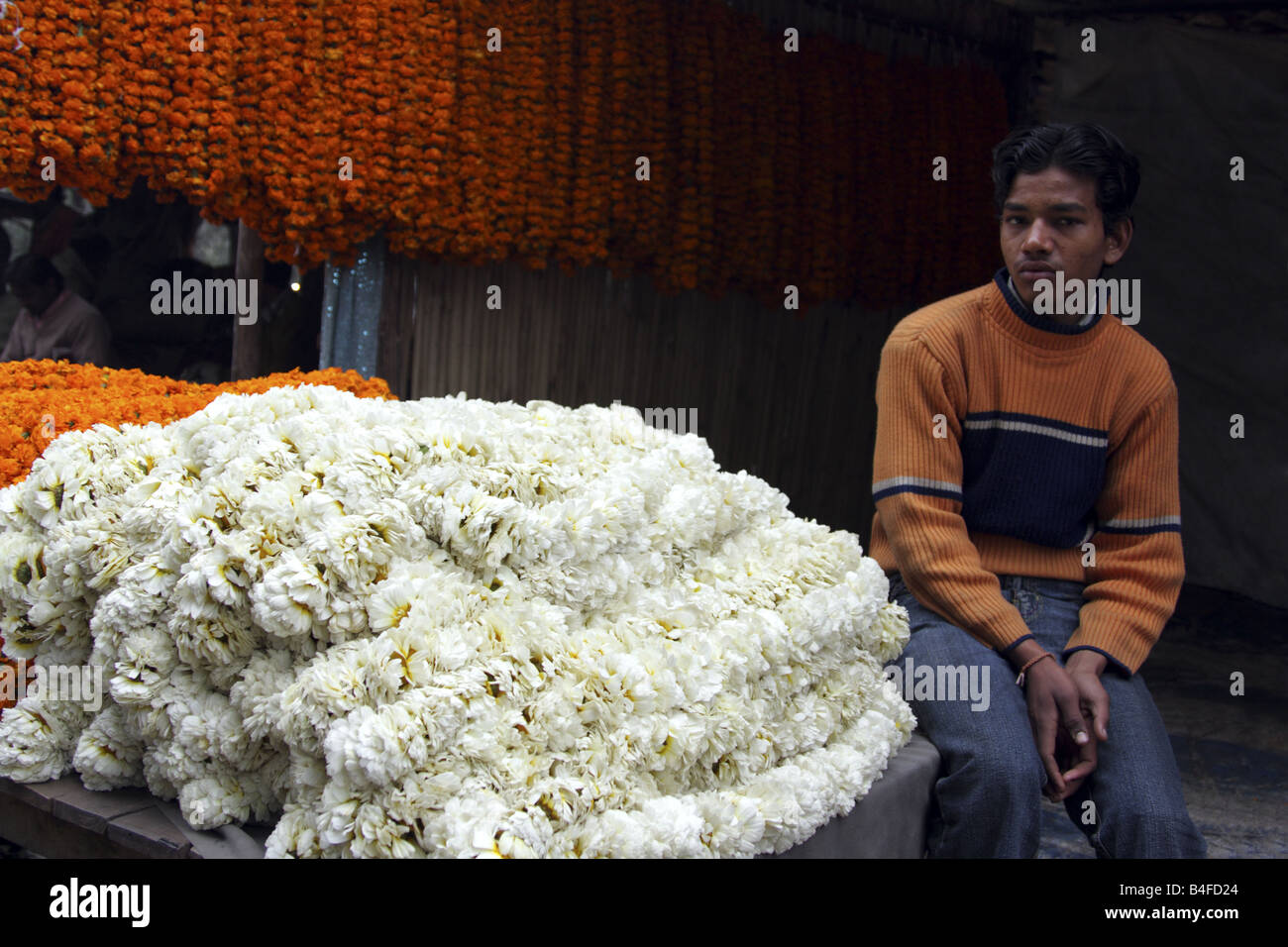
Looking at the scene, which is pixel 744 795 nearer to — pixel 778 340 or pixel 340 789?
pixel 340 789

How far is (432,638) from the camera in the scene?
1.43 metres

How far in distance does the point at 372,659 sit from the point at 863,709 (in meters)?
0.92

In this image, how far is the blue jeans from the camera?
73.1 inches

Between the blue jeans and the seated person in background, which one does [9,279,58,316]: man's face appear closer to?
the seated person in background

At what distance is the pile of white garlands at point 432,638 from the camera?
1380mm

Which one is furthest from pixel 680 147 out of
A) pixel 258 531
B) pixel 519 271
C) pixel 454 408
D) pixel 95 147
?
pixel 258 531

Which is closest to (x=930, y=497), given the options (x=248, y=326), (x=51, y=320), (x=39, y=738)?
(x=39, y=738)

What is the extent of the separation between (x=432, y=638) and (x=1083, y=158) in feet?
5.36

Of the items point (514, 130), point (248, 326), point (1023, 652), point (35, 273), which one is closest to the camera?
point (1023, 652)

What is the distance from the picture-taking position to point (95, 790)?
1.71 m

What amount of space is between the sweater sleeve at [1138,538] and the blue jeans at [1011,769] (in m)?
0.11

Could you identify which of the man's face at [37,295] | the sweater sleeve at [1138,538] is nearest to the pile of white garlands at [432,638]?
the sweater sleeve at [1138,538]

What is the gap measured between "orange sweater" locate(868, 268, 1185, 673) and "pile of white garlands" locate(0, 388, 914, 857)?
28cm

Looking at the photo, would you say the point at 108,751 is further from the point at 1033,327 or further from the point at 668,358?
the point at 668,358
